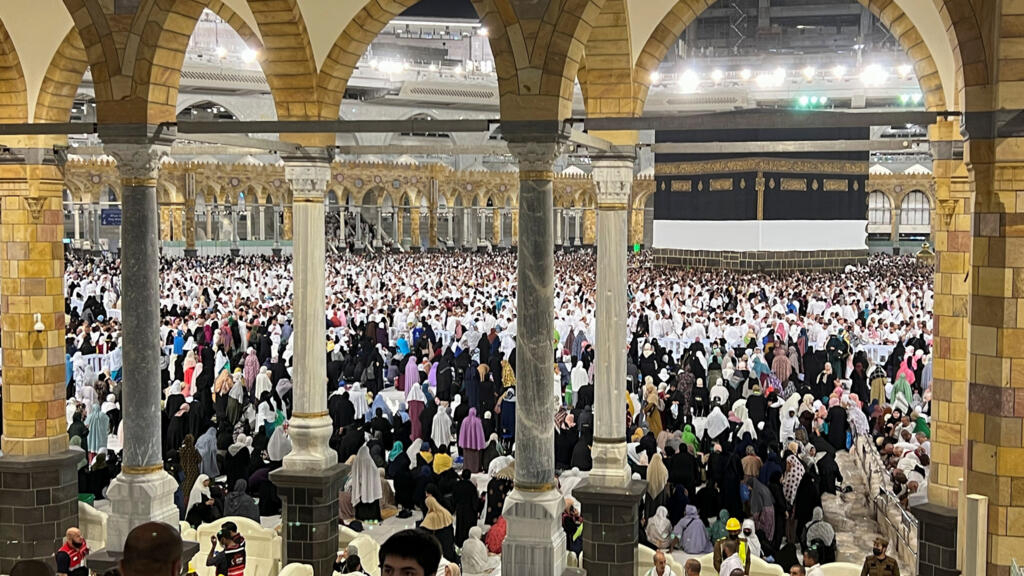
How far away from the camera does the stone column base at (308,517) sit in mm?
6398

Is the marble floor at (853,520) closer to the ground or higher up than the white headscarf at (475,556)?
closer to the ground

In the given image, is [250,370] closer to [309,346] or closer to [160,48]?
[309,346]

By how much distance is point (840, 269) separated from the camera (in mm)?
24141

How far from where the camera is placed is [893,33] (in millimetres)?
6445

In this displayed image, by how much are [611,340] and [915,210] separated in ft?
114

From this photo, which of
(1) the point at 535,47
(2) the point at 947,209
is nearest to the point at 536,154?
(1) the point at 535,47

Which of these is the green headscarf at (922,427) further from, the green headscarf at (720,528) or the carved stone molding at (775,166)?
the carved stone molding at (775,166)

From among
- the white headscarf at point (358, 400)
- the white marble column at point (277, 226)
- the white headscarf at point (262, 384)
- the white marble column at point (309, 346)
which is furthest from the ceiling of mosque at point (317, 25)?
the white marble column at point (277, 226)

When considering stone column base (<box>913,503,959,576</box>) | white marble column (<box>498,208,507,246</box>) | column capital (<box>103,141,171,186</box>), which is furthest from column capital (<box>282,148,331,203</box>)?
white marble column (<box>498,208,507,246</box>)

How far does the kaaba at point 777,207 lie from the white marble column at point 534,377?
1840cm

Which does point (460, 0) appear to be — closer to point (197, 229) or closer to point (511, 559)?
point (197, 229)

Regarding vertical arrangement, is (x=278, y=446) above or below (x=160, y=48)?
below

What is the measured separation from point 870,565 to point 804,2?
29.8m

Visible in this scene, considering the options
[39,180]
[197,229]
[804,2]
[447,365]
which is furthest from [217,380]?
[804,2]
